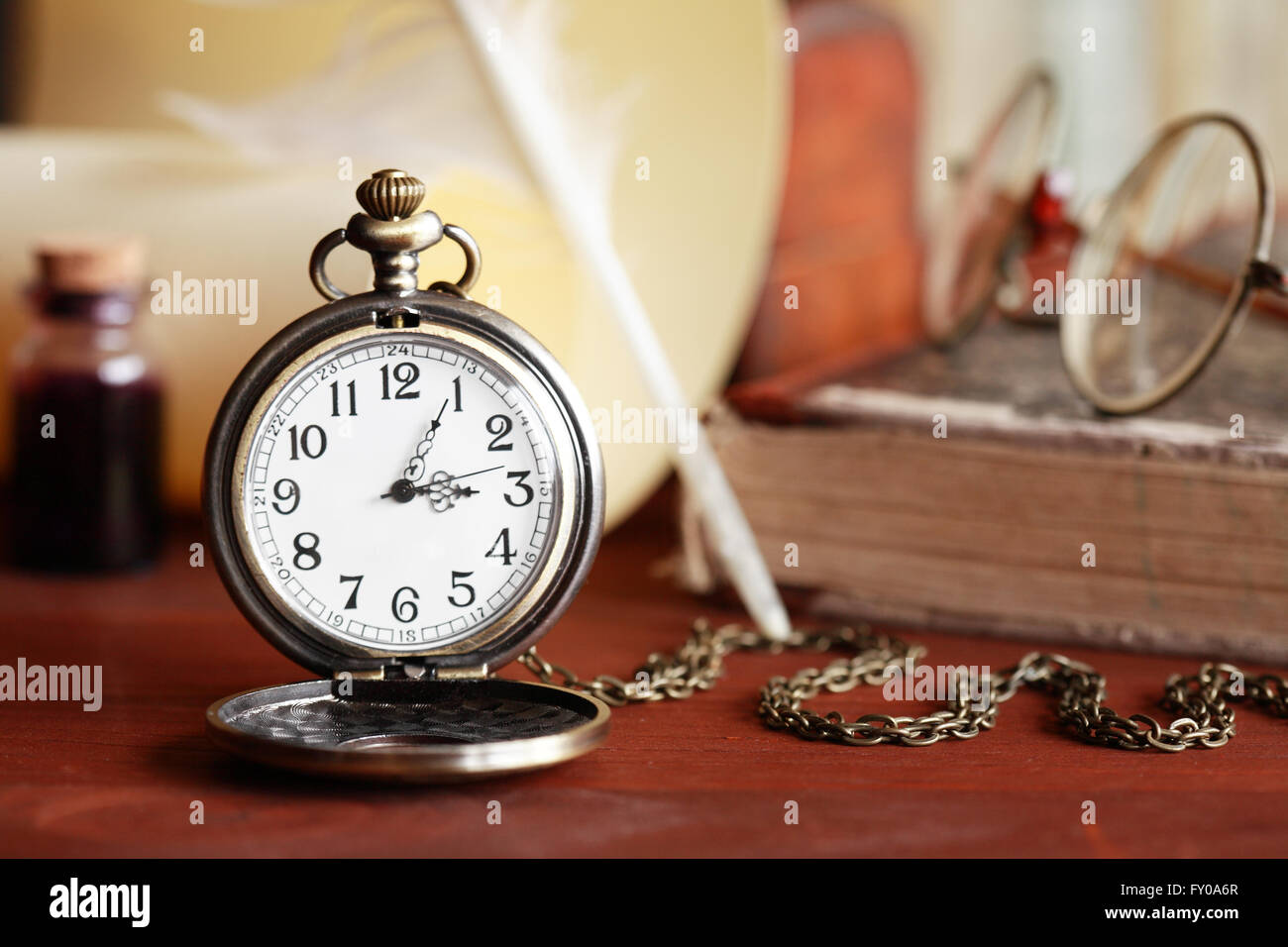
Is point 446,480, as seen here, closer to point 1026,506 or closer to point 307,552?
point 307,552

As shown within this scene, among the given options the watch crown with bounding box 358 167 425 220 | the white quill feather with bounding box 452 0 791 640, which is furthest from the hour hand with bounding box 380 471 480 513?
the white quill feather with bounding box 452 0 791 640

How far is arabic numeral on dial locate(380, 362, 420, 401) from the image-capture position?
937mm

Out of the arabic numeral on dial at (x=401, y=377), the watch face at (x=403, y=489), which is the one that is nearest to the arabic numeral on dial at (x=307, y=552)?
the watch face at (x=403, y=489)

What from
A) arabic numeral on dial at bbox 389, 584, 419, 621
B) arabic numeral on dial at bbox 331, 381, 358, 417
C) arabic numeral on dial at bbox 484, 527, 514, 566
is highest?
arabic numeral on dial at bbox 331, 381, 358, 417

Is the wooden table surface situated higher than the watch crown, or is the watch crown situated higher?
the watch crown

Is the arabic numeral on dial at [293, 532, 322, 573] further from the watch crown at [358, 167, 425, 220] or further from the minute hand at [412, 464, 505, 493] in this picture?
the watch crown at [358, 167, 425, 220]

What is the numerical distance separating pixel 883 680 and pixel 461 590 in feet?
1.34

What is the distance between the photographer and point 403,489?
A: 37.0 inches

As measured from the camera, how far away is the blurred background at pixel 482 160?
1.48 meters

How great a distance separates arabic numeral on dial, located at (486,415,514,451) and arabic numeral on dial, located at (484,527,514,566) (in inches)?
2.3

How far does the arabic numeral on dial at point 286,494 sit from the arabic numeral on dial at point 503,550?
137 millimetres

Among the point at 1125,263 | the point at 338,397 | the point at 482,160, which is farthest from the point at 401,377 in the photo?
the point at 1125,263

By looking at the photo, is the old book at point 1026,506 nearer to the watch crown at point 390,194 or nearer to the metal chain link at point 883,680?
the metal chain link at point 883,680

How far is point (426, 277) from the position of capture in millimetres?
1368
